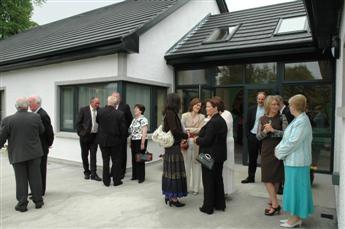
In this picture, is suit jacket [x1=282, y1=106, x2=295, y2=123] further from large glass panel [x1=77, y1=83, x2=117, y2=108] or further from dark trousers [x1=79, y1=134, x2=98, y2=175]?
large glass panel [x1=77, y1=83, x2=117, y2=108]

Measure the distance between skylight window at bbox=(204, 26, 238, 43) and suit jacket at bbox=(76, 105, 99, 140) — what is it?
418 centimetres

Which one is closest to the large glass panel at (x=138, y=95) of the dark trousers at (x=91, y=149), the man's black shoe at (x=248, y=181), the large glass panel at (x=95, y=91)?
the large glass panel at (x=95, y=91)

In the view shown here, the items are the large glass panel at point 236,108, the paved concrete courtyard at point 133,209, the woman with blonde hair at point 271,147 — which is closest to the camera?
the paved concrete courtyard at point 133,209

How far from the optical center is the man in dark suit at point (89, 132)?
21.7 feet

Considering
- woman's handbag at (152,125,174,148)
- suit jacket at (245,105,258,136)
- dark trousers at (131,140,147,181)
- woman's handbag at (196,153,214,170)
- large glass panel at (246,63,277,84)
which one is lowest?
dark trousers at (131,140,147,181)

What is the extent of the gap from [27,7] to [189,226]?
27.1m

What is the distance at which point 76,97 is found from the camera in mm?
8508

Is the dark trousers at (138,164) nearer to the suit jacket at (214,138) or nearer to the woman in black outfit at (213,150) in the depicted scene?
the woman in black outfit at (213,150)

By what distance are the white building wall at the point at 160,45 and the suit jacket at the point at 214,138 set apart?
11.9ft

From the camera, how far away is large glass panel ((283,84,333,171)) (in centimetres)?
705

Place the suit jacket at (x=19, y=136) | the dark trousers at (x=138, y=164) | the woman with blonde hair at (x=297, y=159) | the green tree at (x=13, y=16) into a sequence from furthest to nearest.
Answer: the green tree at (x=13, y=16) < the dark trousers at (x=138, y=164) < the suit jacket at (x=19, y=136) < the woman with blonde hair at (x=297, y=159)

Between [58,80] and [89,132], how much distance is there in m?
2.84

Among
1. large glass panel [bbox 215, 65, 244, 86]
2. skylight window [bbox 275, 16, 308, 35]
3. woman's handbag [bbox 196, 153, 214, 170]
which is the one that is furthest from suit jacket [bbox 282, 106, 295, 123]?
skylight window [bbox 275, 16, 308, 35]

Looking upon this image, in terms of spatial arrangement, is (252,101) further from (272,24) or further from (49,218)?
(49,218)
